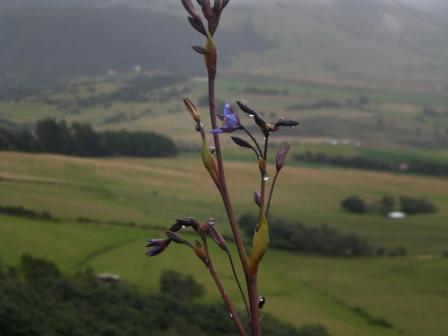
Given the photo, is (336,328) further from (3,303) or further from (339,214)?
(339,214)

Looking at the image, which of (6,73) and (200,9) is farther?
(6,73)

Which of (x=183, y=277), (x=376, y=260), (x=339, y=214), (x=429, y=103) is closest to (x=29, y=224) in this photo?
(x=183, y=277)

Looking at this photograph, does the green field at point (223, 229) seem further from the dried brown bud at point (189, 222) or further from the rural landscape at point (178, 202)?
the dried brown bud at point (189, 222)

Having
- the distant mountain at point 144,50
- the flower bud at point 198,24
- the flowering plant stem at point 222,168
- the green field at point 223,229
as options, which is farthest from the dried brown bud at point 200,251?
the distant mountain at point 144,50

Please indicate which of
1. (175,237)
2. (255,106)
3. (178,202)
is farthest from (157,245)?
Answer: (255,106)

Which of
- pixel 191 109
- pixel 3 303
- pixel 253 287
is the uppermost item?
pixel 191 109

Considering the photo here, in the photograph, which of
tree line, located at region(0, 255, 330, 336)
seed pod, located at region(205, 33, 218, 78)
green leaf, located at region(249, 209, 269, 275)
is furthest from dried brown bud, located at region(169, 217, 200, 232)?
tree line, located at region(0, 255, 330, 336)
